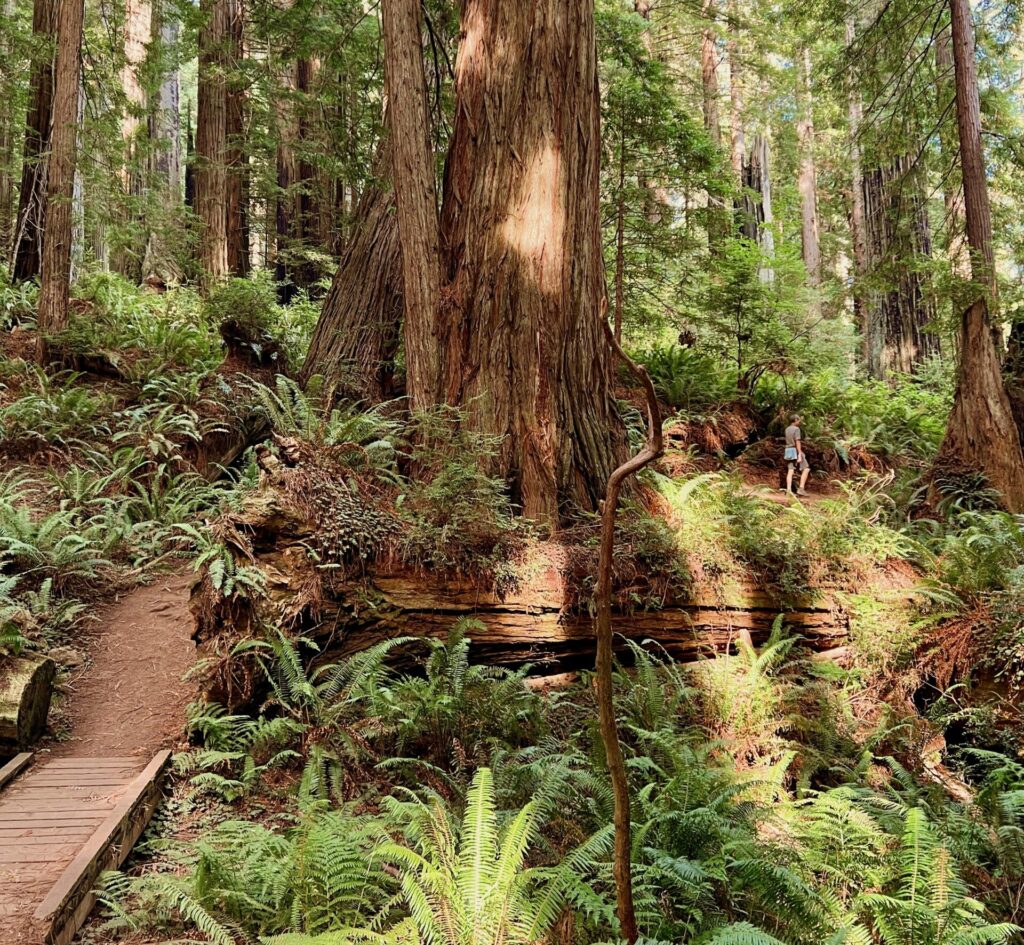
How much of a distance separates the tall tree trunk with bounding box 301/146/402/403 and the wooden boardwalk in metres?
5.00

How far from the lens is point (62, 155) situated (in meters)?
8.94

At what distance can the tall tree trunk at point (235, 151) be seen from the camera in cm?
1156

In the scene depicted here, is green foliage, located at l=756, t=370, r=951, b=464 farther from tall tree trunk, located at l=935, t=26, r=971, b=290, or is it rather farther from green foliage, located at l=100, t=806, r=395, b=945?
green foliage, located at l=100, t=806, r=395, b=945

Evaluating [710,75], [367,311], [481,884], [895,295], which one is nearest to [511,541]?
[481,884]

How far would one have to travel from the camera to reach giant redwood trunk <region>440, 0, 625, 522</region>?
19.9ft

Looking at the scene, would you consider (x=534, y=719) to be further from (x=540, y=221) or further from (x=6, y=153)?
(x=6, y=153)

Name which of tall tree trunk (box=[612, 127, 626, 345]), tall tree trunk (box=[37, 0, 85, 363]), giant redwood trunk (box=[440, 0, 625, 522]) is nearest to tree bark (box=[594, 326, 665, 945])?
giant redwood trunk (box=[440, 0, 625, 522])

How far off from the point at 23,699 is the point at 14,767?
432mm

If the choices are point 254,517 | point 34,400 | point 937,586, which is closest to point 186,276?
point 34,400

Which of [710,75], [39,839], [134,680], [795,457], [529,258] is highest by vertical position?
[710,75]

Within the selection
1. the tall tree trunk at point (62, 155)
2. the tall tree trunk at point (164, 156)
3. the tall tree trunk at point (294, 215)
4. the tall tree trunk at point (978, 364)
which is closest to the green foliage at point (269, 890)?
the tall tree trunk at point (978, 364)

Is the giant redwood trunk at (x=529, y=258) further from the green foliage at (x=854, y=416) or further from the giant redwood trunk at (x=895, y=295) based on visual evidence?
the giant redwood trunk at (x=895, y=295)

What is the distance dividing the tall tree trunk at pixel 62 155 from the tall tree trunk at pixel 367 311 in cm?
339

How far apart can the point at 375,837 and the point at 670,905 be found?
4.83 feet
